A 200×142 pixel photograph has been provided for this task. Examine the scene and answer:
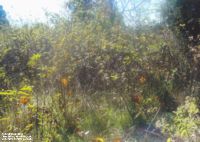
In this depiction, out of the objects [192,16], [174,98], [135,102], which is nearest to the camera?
[135,102]

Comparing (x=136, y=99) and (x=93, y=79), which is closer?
(x=136, y=99)

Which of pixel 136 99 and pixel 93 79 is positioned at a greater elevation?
pixel 93 79

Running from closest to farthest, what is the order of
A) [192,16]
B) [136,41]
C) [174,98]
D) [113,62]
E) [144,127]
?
[144,127], [174,98], [113,62], [136,41], [192,16]

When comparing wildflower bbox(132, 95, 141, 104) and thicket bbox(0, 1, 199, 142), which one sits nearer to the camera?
thicket bbox(0, 1, 199, 142)

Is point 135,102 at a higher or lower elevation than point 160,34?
lower

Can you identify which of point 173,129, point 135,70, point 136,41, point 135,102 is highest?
point 136,41

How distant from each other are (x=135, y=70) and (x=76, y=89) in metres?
1.31

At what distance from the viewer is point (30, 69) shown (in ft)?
21.3

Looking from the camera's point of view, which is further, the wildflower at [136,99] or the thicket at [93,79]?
the wildflower at [136,99]

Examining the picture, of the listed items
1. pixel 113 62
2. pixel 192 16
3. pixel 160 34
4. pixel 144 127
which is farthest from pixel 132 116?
pixel 192 16

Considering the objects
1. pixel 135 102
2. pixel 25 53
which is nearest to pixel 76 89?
pixel 135 102

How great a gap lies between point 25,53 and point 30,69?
95 centimetres

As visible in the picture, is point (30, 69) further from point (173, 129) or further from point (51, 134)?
point (173, 129)

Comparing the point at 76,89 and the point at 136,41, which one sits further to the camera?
the point at 136,41
